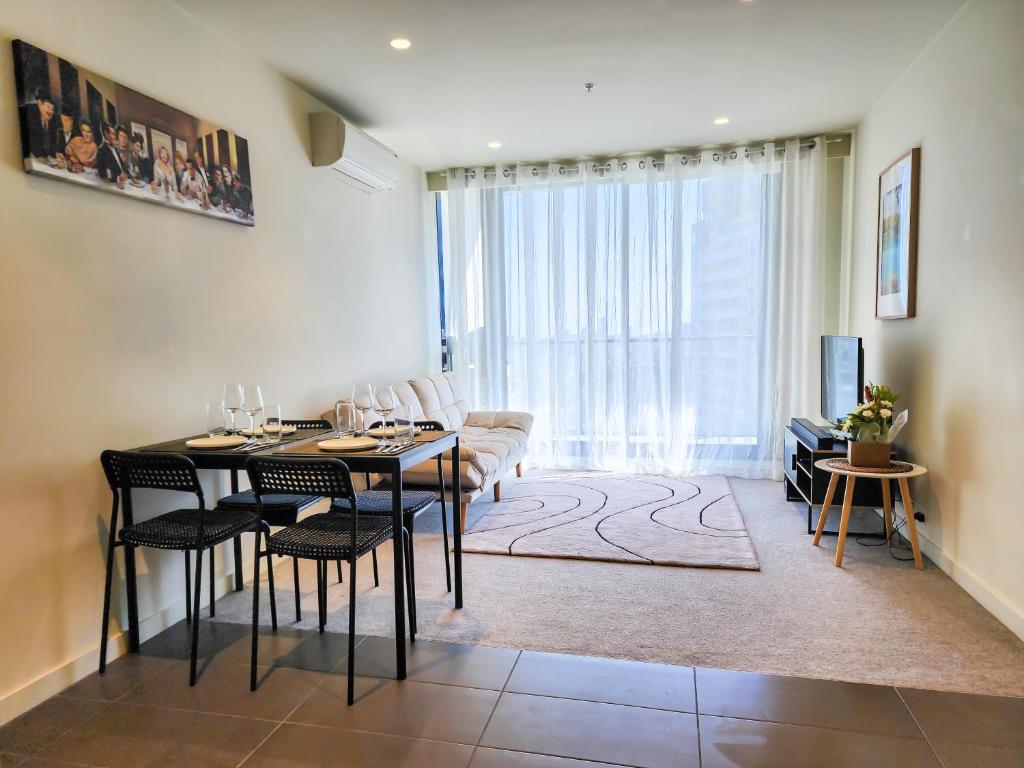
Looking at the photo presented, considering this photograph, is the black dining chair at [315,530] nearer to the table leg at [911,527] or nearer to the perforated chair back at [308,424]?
the perforated chair back at [308,424]

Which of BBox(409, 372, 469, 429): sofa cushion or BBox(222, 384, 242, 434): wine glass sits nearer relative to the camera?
BBox(222, 384, 242, 434): wine glass

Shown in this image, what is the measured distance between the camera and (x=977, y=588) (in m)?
2.81

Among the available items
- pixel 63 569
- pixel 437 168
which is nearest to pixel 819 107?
pixel 437 168

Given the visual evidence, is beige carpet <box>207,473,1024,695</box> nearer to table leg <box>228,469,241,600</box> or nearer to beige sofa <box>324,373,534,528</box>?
table leg <box>228,469,241,600</box>

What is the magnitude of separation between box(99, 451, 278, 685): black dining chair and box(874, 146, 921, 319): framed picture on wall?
11.9 feet

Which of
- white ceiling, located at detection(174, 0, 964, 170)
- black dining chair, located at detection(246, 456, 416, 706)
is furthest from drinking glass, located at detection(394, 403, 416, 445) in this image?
white ceiling, located at detection(174, 0, 964, 170)

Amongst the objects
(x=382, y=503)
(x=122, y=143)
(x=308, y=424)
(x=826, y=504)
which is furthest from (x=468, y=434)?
(x=122, y=143)

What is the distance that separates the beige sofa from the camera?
3809mm

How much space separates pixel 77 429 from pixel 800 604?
9.99ft

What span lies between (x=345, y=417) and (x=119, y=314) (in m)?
0.96

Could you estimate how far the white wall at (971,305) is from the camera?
101 inches

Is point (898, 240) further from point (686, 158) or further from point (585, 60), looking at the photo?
point (585, 60)

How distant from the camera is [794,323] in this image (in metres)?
5.09

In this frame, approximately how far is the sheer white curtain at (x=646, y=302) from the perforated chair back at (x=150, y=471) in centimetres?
369
